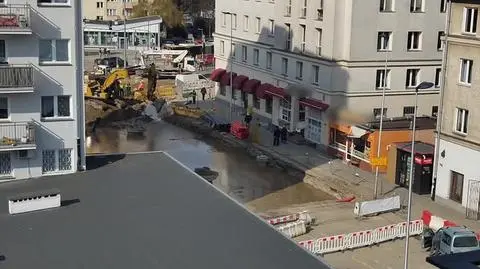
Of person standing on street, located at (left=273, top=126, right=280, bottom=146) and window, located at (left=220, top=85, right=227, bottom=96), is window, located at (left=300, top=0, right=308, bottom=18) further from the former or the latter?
window, located at (left=220, top=85, right=227, bottom=96)

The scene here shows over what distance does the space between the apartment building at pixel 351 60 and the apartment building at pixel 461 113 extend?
608 cm

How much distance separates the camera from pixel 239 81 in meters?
51.0

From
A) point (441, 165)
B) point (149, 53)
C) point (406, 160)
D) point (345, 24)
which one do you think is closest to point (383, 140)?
point (406, 160)

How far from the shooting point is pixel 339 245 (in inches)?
959

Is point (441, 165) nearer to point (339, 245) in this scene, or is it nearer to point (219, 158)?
point (339, 245)

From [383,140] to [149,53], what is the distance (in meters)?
47.5

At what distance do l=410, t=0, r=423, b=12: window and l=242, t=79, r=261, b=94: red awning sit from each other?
12102 mm

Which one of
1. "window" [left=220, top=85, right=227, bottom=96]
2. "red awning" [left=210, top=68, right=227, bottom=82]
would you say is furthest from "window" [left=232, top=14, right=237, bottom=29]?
"window" [left=220, top=85, right=227, bottom=96]

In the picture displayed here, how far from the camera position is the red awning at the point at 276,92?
4444 cm

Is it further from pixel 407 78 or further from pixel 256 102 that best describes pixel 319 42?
pixel 256 102

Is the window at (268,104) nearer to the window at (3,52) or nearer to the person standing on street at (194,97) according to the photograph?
the person standing on street at (194,97)

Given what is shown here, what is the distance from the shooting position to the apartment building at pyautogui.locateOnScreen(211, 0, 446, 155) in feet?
128

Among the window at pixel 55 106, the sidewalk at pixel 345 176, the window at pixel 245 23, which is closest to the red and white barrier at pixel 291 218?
the sidewalk at pixel 345 176

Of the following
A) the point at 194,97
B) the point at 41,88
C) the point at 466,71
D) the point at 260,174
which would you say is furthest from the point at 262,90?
the point at 41,88
